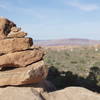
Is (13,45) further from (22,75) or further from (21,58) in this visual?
(22,75)

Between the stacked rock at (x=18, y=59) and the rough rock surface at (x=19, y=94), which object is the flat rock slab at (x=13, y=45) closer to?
the stacked rock at (x=18, y=59)

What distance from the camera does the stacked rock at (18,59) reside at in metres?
18.5

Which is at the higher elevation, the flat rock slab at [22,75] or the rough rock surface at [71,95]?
the flat rock slab at [22,75]

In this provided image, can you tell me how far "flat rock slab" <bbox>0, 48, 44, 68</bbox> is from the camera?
18891mm

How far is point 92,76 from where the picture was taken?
1240 inches

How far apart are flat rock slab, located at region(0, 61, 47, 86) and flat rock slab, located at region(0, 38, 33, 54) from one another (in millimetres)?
1382

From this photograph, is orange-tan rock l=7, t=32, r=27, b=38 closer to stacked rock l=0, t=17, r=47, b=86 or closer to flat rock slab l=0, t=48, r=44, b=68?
stacked rock l=0, t=17, r=47, b=86

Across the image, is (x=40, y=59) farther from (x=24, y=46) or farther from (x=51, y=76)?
(x=51, y=76)

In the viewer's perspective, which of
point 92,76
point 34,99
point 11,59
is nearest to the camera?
point 34,99

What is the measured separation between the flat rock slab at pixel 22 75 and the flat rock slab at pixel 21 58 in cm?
47

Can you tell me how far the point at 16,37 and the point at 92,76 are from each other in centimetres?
1410

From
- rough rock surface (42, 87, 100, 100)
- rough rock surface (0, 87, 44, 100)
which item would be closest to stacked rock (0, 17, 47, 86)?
rough rock surface (0, 87, 44, 100)

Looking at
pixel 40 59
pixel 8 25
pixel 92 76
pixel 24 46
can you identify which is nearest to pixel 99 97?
pixel 40 59

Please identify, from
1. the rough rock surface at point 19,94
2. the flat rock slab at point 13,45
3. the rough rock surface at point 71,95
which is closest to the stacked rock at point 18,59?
the flat rock slab at point 13,45
